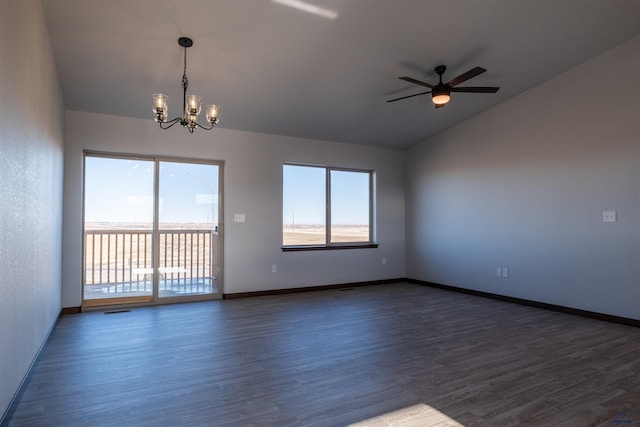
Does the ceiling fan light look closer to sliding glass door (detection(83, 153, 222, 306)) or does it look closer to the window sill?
the window sill

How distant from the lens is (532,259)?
16.4ft

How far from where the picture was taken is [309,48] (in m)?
3.78

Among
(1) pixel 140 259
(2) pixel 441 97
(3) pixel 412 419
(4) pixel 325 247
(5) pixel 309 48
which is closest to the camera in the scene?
(3) pixel 412 419

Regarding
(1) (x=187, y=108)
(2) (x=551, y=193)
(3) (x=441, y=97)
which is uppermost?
(3) (x=441, y=97)

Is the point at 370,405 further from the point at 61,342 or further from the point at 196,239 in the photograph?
the point at 196,239

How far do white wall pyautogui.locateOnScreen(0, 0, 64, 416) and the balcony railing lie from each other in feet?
3.99

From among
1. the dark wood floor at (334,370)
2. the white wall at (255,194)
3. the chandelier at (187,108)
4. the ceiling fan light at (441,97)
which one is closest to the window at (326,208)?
the white wall at (255,194)

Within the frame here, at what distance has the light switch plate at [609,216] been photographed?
4.19 metres

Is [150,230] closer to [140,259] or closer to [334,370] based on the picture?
[140,259]

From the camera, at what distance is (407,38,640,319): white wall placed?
4.14m

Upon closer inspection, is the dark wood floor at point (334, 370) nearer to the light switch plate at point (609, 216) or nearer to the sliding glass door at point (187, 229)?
the sliding glass door at point (187, 229)

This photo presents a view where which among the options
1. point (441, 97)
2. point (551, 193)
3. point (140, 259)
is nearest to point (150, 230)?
point (140, 259)

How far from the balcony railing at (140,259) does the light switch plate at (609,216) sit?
201 inches

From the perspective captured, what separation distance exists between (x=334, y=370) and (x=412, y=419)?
2.64 ft
